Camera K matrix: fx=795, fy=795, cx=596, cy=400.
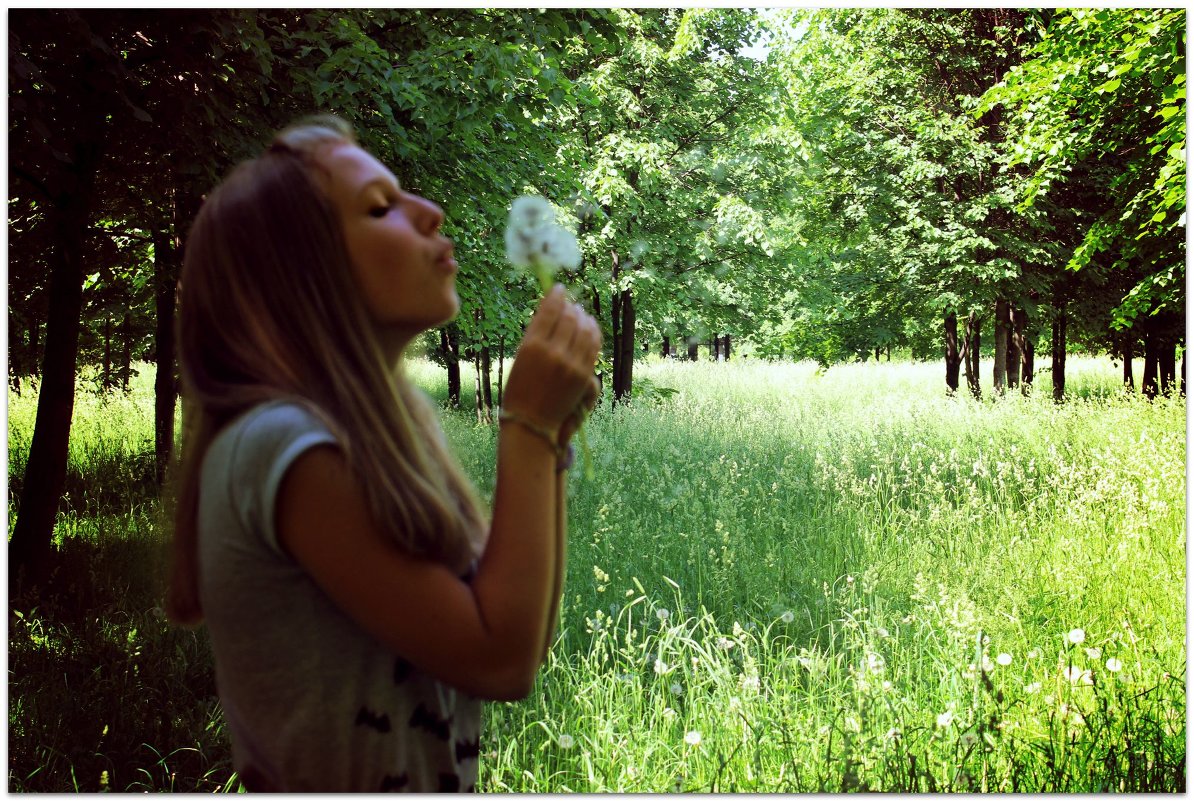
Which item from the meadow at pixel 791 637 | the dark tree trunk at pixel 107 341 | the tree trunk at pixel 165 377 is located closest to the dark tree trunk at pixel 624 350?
the meadow at pixel 791 637

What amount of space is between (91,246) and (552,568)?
209 inches

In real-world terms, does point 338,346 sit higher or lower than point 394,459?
higher

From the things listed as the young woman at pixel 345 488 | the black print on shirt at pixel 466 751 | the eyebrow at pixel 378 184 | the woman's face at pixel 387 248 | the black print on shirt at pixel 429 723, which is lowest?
the black print on shirt at pixel 466 751

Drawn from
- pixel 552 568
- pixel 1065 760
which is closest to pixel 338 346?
pixel 552 568

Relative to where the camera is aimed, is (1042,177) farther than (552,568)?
Yes

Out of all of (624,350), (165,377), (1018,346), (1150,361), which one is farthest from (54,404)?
(1018,346)

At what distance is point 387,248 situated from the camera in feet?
2.73

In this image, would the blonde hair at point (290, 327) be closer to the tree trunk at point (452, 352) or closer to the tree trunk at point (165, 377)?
the tree trunk at point (165, 377)

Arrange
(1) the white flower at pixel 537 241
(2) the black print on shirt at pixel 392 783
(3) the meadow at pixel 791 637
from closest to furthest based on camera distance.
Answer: (2) the black print on shirt at pixel 392 783
(1) the white flower at pixel 537 241
(3) the meadow at pixel 791 637

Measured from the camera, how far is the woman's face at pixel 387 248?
0.83 m

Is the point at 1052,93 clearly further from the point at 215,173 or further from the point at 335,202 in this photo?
the point at 335,202

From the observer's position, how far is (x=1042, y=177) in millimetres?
7500

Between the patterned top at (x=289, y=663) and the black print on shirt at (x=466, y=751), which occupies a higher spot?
the patterned top at (x=289, y=663)

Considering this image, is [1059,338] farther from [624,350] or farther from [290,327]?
[290,327]
